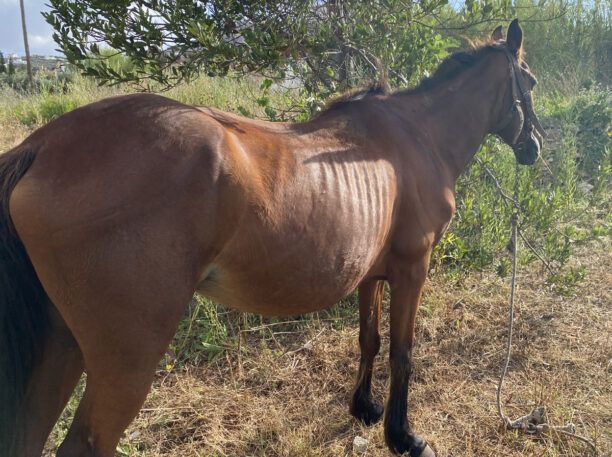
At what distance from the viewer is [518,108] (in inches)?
120

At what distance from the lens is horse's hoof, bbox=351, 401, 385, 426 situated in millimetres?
2771

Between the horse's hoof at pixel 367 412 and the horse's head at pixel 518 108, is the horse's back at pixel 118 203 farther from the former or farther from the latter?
Answer: the horse's head at pixel 518 108

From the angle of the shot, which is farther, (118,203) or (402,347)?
(402,347)

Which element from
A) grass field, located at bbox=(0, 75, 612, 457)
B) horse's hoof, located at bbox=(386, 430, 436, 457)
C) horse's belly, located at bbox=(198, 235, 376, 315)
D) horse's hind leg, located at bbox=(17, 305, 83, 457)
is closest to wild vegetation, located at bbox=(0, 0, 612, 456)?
grass field, located at bbox=(0, 75, 612, 457)

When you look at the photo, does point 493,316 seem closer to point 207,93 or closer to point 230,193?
point 230,193

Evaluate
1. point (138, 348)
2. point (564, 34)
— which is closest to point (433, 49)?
point (138, 348)

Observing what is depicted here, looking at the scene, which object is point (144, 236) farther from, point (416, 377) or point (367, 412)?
point (416, 377)

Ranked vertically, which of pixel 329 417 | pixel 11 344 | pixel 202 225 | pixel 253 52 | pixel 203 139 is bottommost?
pixel 329 417

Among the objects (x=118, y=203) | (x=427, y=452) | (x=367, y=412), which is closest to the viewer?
Answer: (x=118, y=203)

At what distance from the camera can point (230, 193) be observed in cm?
160

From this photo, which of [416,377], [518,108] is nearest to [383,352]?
[416,377]

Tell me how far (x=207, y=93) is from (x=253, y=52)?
4.37 m

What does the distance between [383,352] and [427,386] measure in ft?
1.50

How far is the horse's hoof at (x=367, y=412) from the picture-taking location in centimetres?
277
